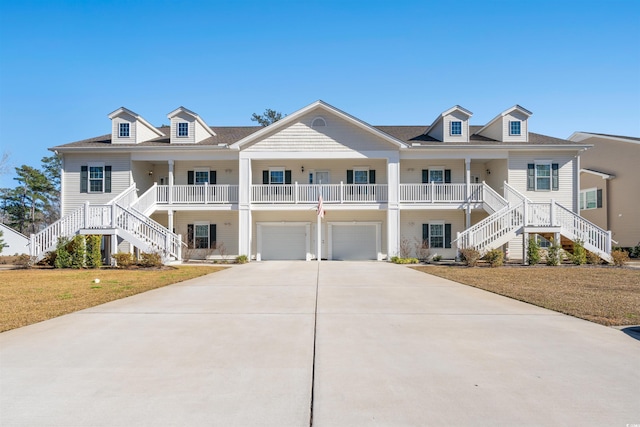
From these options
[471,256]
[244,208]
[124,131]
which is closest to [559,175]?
[471,256]

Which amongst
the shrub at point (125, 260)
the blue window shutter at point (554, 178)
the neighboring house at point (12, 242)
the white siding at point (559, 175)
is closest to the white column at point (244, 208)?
the shrub at point (125, 260)

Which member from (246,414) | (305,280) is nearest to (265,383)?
(246,414)

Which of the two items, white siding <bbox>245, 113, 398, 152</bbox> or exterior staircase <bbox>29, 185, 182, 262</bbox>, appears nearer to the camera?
exterior staircase <bbox>29, 185, 182, 262</bbox>

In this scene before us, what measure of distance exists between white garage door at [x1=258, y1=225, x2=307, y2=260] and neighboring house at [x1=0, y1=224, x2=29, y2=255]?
19358 millimetres

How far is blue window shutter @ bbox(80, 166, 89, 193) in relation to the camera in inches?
866

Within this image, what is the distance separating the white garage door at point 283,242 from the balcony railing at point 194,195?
279 centimetres

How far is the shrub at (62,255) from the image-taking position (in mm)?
16938

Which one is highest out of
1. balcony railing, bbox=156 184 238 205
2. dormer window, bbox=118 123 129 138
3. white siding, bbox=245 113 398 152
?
dormer window, bbox=118 123 129 138

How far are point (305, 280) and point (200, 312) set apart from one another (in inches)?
209

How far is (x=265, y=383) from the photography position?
3896mm

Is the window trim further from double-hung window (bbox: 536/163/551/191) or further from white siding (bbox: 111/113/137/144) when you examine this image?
white siding (bbox: 111/113/137/144)

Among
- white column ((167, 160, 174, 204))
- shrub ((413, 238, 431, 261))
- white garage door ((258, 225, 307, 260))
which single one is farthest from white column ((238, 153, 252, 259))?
shrub ((413, 238, 431, 261))

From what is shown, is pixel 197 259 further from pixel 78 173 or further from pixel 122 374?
pixel 122 374

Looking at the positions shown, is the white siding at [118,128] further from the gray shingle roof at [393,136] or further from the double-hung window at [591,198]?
the double-hung window at [591,198]
